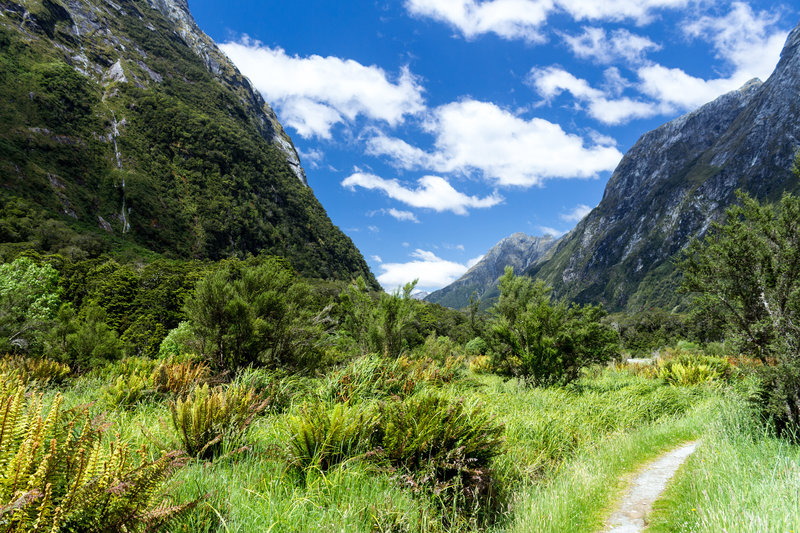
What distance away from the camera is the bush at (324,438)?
11.6 feet

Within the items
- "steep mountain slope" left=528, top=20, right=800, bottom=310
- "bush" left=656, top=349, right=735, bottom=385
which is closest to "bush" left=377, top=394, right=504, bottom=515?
"bush" left=656, top=349, right=735, bottom=385

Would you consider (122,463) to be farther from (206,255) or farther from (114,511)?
(206,255)

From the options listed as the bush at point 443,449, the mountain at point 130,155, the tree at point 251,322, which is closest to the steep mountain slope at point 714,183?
the mountain at point 130,155

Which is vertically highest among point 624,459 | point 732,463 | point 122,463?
point 122,463

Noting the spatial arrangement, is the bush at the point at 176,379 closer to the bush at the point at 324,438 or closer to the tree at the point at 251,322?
the tree at the point at 251,322

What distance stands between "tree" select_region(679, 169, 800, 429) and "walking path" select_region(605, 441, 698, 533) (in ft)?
4.90

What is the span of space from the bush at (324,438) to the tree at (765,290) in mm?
5544

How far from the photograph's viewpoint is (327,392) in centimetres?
522

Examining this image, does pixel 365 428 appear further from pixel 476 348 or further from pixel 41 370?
pixel 476 348

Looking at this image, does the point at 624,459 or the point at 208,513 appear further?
the point at 624,459

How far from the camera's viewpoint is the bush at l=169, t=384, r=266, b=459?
3508 mm

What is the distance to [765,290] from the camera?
5430 mm

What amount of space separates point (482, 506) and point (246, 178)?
112503 mm

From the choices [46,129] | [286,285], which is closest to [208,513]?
[286,285]
